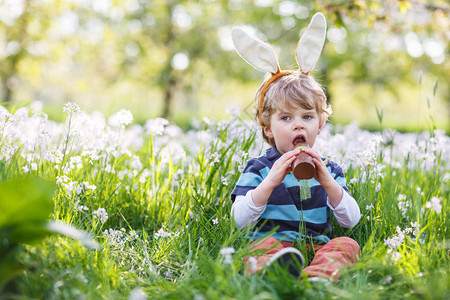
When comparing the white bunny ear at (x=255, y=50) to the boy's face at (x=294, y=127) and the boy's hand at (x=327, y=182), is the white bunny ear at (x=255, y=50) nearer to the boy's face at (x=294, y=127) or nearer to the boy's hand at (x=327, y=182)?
the boy's face at (x=294, y=127)

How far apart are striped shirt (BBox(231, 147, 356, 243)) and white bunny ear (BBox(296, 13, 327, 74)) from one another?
71cm

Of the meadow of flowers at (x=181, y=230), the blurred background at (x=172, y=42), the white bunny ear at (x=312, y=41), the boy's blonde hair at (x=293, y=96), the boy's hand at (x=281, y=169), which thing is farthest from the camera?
the blurred background at (x=172, y=42)

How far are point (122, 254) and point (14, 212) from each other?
1019 mm

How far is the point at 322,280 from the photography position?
2.00 m

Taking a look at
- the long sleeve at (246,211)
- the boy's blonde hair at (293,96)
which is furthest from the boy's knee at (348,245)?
the boy's blonde hair at (293,96)

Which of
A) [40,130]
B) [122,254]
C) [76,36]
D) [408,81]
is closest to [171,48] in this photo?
[76,36]

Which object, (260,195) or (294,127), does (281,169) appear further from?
(294,127)

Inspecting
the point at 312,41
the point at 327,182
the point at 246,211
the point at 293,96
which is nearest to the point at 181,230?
the point at 246,211

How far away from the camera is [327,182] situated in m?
2.55

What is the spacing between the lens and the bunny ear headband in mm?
2866

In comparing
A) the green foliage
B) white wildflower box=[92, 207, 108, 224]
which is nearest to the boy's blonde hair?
white wildflower box=[92, 207, 108, 224]

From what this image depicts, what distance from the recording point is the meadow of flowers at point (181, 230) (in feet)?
6.42

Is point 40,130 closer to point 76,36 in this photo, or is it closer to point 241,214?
point 241,214

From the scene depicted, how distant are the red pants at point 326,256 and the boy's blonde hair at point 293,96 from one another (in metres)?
0.88
